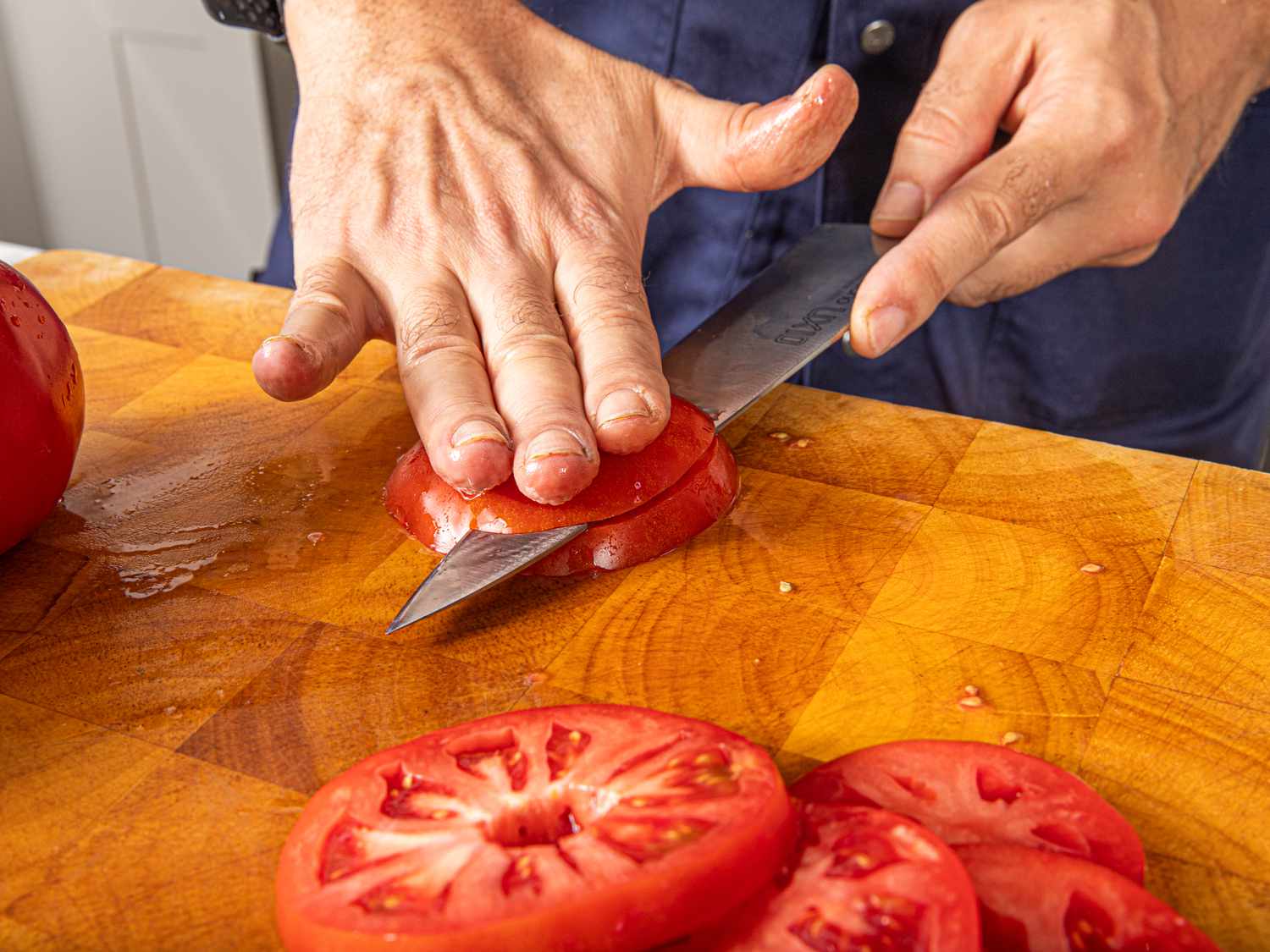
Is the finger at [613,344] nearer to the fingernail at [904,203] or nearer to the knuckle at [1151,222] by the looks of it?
the fingernail at [904,203]

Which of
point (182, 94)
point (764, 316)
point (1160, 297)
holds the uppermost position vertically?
point (764, 316)

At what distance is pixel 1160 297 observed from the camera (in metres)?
1.62

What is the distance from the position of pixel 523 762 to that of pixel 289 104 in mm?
2859

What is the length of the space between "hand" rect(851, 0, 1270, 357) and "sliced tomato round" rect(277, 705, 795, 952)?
2.06 feet

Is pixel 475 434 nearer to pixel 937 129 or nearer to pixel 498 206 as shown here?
pixel 498 206

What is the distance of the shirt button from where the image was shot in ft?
4.82

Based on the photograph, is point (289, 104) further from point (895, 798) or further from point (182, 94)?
point (895, 798)

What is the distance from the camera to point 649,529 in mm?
1016

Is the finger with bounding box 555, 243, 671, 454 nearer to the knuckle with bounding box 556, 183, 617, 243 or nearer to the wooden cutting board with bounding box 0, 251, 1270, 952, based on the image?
the knuckle with bounding box 556, 183, 617, 243

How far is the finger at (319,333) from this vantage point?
1.04 meters

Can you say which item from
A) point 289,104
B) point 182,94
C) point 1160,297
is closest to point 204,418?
point 1160,297

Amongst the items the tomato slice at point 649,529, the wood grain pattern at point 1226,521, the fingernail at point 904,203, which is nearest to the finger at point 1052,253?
the fingernail at point 904,203

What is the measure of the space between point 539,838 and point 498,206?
0.71m

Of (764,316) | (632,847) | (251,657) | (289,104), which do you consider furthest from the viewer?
(289,104)
